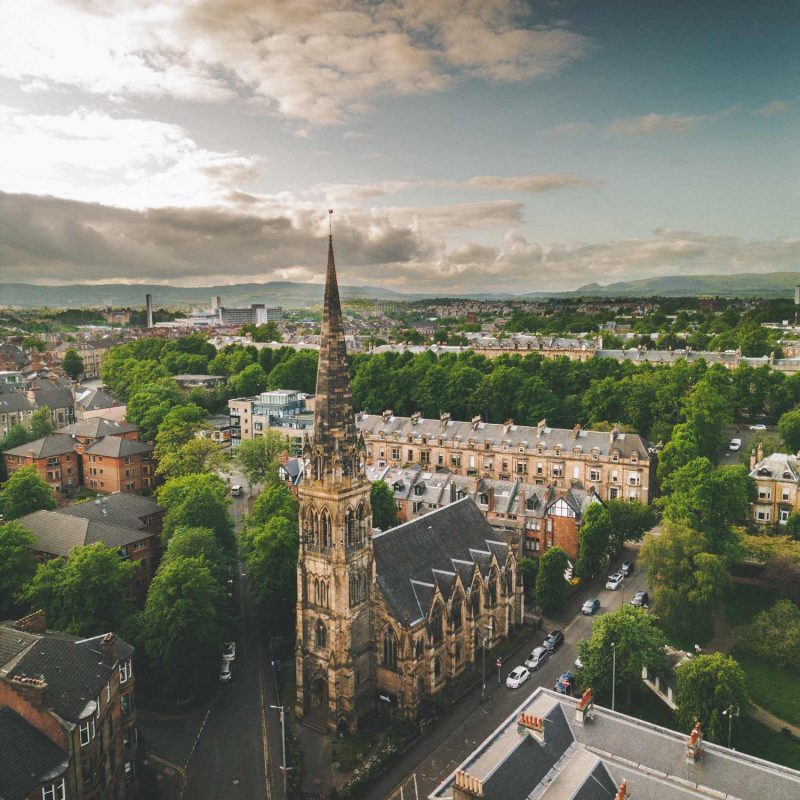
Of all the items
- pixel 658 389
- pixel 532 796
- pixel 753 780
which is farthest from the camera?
pixel 658 389

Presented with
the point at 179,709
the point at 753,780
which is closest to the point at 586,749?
the point at 753,780

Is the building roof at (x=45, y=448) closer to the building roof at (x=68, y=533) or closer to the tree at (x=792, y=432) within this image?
the building roof at (x=68, y=533)

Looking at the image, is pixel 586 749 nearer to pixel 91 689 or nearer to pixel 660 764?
pixel 660 764

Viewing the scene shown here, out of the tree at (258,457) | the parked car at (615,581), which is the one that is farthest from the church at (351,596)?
the tree at (258,457)

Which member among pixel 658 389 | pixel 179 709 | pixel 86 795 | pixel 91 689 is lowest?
pixel 179 709

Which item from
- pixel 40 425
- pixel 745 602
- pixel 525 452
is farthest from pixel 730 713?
pixel 40 425

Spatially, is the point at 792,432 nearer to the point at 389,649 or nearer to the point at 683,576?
the point at 683,576
